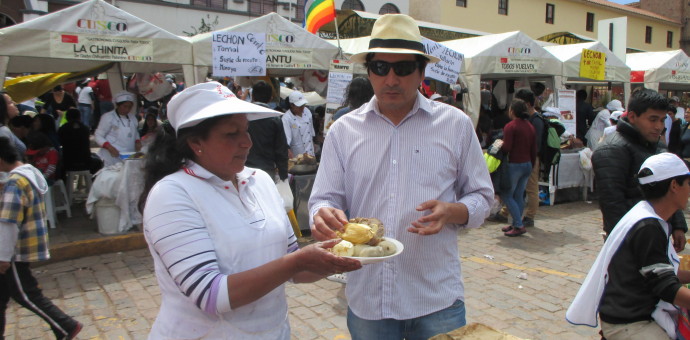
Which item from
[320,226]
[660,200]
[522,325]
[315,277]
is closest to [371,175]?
[320,226]

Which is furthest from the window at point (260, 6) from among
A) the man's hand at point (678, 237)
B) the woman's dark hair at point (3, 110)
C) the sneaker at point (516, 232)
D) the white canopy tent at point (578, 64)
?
the man's hand at point (678, 237)

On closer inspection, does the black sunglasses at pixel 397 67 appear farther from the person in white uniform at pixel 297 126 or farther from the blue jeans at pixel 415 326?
the person in white uniform at pixel 297 126

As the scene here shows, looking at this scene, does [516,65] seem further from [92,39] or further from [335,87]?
[92,39]

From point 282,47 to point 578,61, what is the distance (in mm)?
7415

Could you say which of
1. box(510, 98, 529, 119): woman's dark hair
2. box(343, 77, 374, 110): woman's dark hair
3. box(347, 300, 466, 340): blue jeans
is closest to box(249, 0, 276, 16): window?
box(510, 98, 529, 119): woman's dark hair

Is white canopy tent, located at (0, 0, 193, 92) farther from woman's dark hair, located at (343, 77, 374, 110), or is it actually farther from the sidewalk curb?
woman's dark hair, located at (343, 77, 374, 110)

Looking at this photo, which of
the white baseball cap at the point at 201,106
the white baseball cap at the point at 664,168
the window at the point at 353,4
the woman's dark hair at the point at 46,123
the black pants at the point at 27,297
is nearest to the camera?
the white baseball cap at the point at 201,106

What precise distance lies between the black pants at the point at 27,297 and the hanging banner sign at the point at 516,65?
356 inches

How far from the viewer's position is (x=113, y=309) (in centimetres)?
A: 464

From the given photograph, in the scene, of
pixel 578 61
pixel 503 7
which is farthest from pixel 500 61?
pixel 503 7

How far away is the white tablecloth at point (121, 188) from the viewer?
6574 mm

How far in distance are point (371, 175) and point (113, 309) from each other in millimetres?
3639

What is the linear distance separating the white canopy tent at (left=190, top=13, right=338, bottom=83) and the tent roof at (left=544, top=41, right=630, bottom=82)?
19.9 ft

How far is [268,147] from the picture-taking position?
5.80 m
